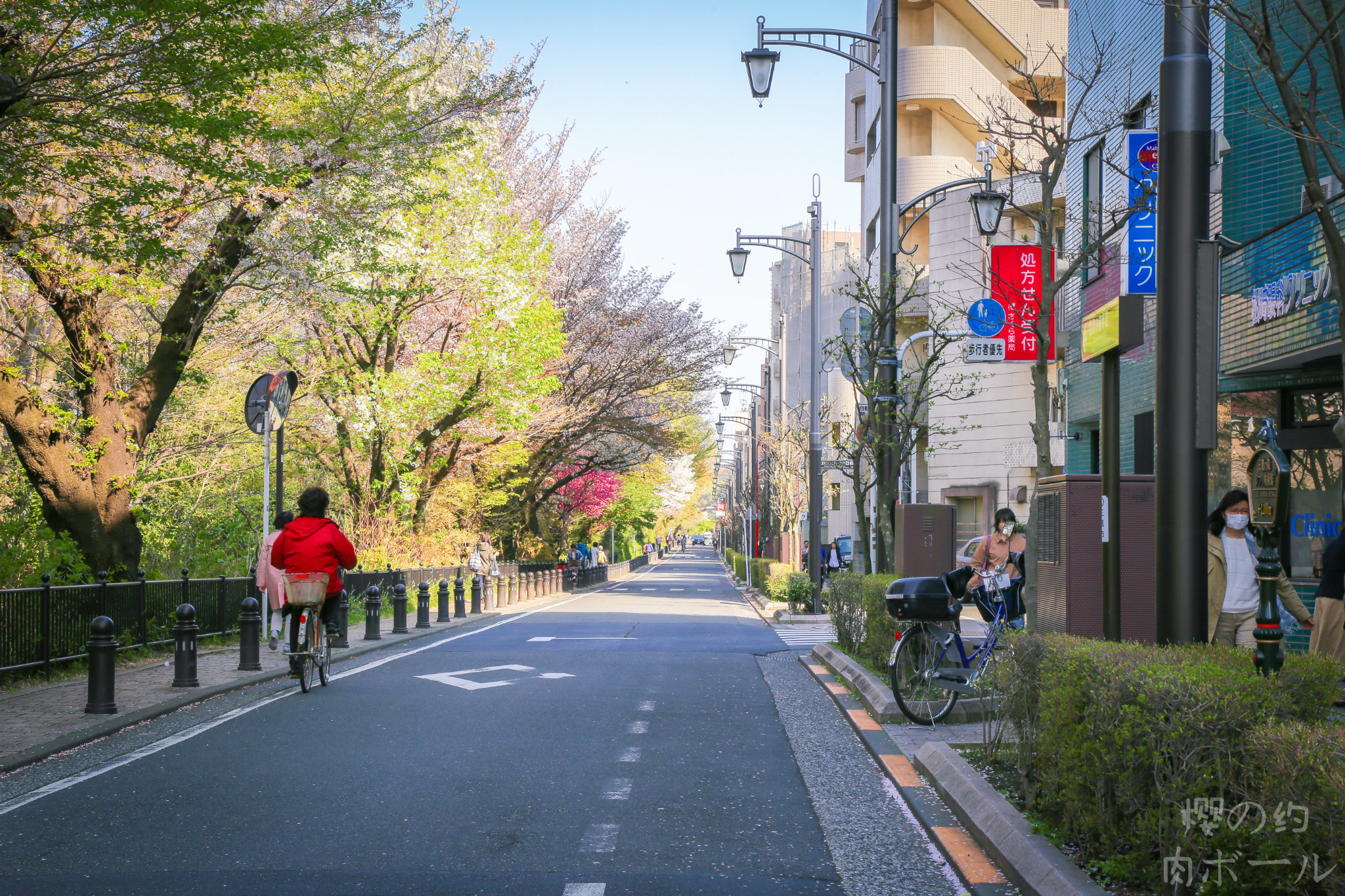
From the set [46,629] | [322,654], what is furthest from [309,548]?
[46,629]

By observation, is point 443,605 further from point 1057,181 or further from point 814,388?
point 1057,181

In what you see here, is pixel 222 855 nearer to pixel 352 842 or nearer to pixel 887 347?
pixel 352 842

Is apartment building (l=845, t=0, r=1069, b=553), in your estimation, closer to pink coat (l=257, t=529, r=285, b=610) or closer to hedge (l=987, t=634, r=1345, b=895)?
pink coat (l=257, t=529, r=285, b=610)

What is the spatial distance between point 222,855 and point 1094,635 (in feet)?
20.4

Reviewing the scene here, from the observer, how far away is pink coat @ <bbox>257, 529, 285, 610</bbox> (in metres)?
12.4

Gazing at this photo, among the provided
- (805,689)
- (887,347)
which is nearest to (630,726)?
(805,689)

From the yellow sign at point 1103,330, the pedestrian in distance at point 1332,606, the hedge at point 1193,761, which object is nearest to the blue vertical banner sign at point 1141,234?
the pedestrian in distance at point 1332,606

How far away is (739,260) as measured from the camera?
28250 mm

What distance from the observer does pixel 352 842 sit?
242 inches

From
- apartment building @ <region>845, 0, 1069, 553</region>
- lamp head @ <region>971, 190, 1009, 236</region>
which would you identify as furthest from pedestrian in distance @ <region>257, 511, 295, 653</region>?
apartment building @ <region>845, 0, 1069, 553</region>

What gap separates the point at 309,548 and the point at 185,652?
5.74ft

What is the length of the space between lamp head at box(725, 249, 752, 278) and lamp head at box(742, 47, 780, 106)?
10.7 metres

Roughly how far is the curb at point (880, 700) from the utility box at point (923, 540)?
5127 mm

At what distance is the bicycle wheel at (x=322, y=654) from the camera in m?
12.7
